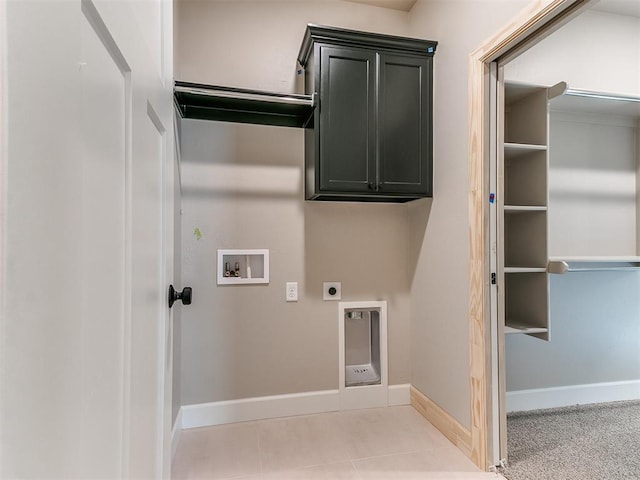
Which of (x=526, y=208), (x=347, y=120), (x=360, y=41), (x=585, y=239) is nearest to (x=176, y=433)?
(x=347, y=120)

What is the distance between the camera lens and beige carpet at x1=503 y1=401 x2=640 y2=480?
1547 millimetres

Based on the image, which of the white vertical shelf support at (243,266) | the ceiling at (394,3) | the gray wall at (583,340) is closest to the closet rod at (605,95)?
the gray wall at (583,340)

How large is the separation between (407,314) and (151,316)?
74.3 inches

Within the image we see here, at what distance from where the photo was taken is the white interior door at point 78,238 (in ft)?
0.91

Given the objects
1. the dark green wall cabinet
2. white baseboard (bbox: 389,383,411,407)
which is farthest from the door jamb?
white baseboard (bbox: 389,383,411,407)

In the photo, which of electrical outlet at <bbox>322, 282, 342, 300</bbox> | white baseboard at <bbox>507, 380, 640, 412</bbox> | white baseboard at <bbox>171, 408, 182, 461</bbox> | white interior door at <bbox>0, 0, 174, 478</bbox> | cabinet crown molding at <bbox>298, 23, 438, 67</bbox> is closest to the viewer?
white interior door at <bbox>0, 0, 174, 478</bbox>

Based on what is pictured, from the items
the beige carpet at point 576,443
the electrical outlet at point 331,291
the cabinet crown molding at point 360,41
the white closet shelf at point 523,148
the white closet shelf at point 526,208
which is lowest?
the beige carpet at point 576,443

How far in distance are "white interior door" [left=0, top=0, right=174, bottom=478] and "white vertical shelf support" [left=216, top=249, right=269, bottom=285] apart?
119 centimetres

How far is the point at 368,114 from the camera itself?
6.10 feet

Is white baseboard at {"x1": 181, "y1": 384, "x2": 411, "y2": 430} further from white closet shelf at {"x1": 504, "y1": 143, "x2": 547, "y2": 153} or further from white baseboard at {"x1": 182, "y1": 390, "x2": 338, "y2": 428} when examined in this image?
white closet shelf at {"x1": 504, "y1": 143, "x2": 547, "y2": 153}


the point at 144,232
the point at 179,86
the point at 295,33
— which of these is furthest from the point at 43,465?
the point at 295,33

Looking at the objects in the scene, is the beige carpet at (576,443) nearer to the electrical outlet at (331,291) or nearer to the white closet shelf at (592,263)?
the white closet shelf at (592,263)

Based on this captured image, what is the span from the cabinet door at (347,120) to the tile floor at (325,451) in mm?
1459

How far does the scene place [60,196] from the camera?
358 mm
